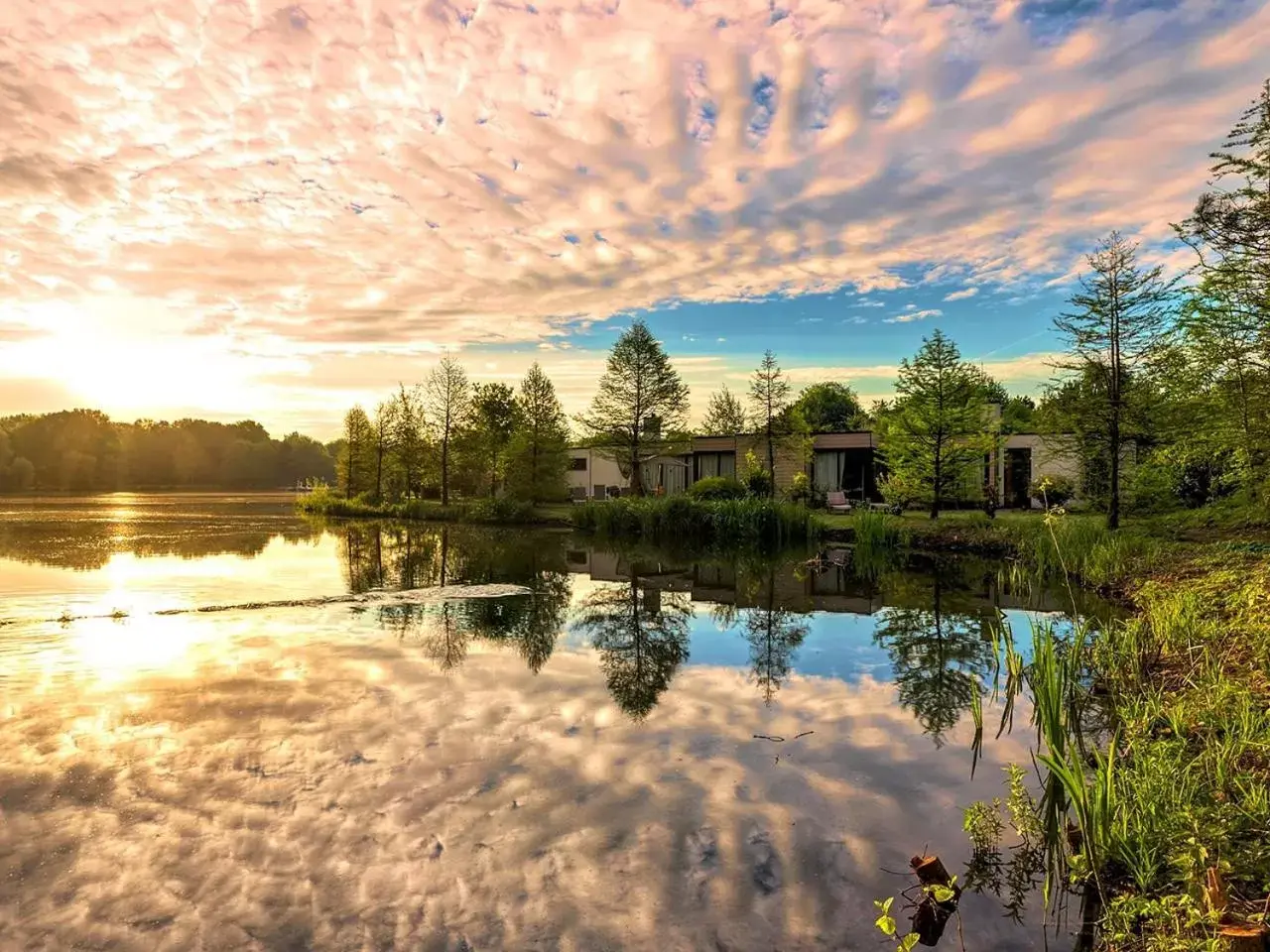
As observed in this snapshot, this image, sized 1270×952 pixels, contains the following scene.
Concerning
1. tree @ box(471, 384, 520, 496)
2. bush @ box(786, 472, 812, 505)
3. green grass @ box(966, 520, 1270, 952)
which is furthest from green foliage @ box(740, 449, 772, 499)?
green grass @ box(966, 520, 1270, 952)

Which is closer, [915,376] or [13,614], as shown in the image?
[13,614]

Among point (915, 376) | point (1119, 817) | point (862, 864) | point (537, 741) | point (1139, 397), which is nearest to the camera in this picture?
point (1119, 817)

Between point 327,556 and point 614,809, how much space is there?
18436 mm

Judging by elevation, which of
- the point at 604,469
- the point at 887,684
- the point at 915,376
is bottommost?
the point at 887,684

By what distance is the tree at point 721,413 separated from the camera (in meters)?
59.7

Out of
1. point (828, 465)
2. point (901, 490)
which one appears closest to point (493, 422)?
point (828, 465)

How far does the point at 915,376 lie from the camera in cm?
2366

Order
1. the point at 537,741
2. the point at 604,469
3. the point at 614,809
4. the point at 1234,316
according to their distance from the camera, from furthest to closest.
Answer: the point at 604,469 < the point at 1234,316 < the point at 537,741 < the point at 614,809

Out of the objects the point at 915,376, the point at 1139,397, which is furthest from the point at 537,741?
the point at 915,376

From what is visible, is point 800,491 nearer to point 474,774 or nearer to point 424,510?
point 424,510

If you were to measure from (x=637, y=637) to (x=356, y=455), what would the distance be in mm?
47066

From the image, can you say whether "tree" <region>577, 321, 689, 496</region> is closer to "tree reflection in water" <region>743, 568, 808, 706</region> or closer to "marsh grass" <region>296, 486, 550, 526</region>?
"marsh grass" <region>296, 486, 550, 526</region>

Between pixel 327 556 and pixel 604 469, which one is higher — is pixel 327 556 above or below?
below

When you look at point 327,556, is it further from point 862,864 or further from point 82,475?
point 82,475
